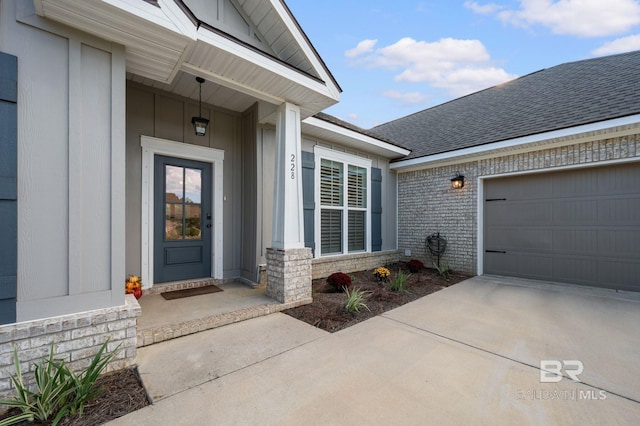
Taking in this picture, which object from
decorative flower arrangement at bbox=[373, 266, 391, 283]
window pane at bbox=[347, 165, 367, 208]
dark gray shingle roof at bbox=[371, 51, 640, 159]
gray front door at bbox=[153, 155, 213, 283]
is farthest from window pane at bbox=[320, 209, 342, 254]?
dark gray shingle roof at bbox=[371, 51, 640, 159]

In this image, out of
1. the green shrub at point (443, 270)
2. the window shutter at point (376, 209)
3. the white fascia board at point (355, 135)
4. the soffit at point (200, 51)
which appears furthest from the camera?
the window shutter at point (376, 209)

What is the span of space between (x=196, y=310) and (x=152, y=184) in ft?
6.90

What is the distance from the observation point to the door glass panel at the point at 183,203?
4203mm

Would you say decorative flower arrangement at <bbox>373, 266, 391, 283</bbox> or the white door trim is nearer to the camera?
the white door trim

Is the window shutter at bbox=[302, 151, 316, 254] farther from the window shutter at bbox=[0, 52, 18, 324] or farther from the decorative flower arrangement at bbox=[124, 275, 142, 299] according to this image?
the window shutter at bbox=[0, 52, 18, 324]

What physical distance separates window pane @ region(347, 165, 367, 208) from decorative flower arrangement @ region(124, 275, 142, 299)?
4263 millimetres

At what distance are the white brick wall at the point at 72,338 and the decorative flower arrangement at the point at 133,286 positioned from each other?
145 centimetres

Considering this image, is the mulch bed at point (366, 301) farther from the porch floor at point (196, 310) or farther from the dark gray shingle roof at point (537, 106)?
the dark gray shingle roof at point (537, 106)

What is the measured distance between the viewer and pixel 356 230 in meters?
6.25

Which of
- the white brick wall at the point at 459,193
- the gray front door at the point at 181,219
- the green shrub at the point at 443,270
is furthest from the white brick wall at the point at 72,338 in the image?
the white brick wall at the point at 459,193

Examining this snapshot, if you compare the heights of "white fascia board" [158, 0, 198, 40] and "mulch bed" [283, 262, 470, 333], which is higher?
"white fascia board" [158, 0, 198, 40]

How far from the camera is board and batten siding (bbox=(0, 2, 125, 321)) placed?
189cm

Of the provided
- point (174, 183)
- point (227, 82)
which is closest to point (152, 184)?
point (174, 183)

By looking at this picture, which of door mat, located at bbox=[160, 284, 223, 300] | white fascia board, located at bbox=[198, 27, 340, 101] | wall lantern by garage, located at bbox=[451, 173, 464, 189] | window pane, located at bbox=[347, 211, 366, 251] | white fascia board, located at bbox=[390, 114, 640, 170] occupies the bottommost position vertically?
door mat, located at bbox=[160, 284, 223, 300]
